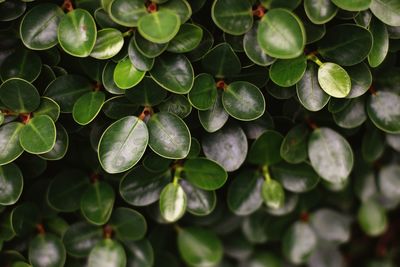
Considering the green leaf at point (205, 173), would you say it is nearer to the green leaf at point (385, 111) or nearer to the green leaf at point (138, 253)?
the green leaf at point (138, 253)

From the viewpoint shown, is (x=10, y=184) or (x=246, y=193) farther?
(x=246, y=193)

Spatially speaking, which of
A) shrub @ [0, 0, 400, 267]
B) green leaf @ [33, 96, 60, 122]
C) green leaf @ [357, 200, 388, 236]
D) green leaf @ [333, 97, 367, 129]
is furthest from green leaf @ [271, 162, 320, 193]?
green leaf @ [33, 96, 60, 122]

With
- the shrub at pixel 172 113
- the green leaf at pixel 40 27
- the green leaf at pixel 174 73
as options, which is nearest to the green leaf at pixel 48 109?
the shrub at pixel 172 113

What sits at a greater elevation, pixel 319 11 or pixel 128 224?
pixel 319 11

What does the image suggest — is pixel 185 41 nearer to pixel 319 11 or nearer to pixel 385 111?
pixel 319 11

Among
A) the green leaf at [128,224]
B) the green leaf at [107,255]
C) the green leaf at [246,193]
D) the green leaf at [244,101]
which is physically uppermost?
the green leaf at [244,101]

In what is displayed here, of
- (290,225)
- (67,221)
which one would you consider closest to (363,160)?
(290,225)

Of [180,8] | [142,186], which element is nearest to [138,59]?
[180,8]
